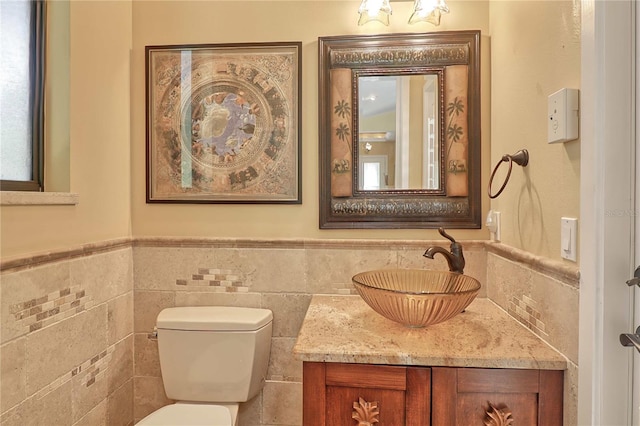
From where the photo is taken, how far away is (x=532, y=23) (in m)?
1.16

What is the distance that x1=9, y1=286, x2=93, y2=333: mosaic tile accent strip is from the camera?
1125mm

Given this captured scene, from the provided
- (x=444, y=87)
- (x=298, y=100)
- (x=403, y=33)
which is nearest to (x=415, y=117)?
(x=444, y=87)

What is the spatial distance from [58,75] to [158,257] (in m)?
0.82

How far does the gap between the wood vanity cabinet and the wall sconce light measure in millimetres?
1370

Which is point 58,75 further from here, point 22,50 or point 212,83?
point 212,83

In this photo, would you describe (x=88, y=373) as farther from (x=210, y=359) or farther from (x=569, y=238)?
(x=569, y=238)

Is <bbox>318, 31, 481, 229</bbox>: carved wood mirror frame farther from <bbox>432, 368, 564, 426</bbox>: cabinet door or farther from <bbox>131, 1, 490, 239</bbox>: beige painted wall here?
<bbox>432, 368, 564, 426</bbox>: cabinet door

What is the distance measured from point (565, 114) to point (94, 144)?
5.33 ft

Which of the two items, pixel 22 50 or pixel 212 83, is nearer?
pixel 22 50

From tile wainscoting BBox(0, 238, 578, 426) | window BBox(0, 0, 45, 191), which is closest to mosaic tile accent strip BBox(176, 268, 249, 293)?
tile wainscoting BBox(0, 238, 578, 426)

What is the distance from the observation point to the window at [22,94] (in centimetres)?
120

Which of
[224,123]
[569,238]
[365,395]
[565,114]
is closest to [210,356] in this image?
[365,395]

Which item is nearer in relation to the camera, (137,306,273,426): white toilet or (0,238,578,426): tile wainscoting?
(0,238,578,426): tile wainscoting

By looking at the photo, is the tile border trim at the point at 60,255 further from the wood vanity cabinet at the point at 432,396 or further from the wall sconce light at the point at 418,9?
the wall sconce light at the point at 418,9
